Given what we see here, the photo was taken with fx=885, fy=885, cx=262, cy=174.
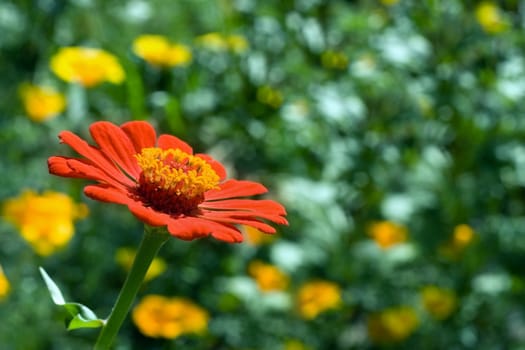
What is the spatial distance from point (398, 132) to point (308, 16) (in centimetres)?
39

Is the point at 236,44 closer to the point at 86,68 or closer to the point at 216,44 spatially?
the point at 216,44

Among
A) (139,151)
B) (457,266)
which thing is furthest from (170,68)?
(139,151)

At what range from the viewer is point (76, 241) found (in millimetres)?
1938

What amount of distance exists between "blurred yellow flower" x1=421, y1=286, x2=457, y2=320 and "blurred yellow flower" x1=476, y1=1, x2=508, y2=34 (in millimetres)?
639

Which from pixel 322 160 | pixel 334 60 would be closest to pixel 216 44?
pixel 334 60

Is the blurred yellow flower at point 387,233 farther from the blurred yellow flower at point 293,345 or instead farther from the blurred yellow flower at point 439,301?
the blurred yellow flower at point 293,345

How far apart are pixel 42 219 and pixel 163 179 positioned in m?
0.98

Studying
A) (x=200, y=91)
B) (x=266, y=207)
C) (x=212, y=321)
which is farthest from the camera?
(x=200, y=91)

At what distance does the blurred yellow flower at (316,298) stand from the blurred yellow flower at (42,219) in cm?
56

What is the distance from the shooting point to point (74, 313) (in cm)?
73

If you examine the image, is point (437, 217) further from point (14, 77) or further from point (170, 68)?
point (14, 77)

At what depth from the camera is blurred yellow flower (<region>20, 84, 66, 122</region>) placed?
6.89ft

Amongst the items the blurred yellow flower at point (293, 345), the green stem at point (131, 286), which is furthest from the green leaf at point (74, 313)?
the blurred yellow flower at point (293, 345)

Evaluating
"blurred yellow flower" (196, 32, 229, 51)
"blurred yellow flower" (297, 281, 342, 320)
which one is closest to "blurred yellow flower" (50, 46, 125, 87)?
"blurred yellow flower" (196, 32, 229, 51)
